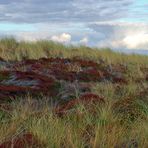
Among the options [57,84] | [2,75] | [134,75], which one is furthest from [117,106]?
[134,75]

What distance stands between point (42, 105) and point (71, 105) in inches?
58.6

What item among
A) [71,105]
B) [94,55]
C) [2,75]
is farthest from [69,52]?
[71,105]

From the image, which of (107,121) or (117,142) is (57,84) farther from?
(117,142)

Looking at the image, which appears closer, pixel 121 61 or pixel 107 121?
pixel 107 121

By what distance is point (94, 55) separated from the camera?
78.9 feet

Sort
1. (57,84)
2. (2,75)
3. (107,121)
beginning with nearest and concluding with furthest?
(107,121)
(57,84)
(2,75)

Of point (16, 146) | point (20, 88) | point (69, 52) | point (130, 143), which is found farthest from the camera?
point (69, 52)

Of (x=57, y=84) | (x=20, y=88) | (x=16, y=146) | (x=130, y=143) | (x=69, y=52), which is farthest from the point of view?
(x=69, y=52)

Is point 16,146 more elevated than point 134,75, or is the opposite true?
point 16,146

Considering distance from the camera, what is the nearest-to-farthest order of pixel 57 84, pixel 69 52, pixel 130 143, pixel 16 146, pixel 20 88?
pixel 16 146 < pixel 130 143 < pixel 20 88 < pixel 57 84 < pixel 69 52

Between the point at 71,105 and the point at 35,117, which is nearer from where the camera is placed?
the point at 35,117

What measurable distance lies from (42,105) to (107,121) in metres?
2.94

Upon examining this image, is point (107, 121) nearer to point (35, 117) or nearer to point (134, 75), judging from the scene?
point (35, 117)

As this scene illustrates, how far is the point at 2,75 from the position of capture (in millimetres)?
13930
